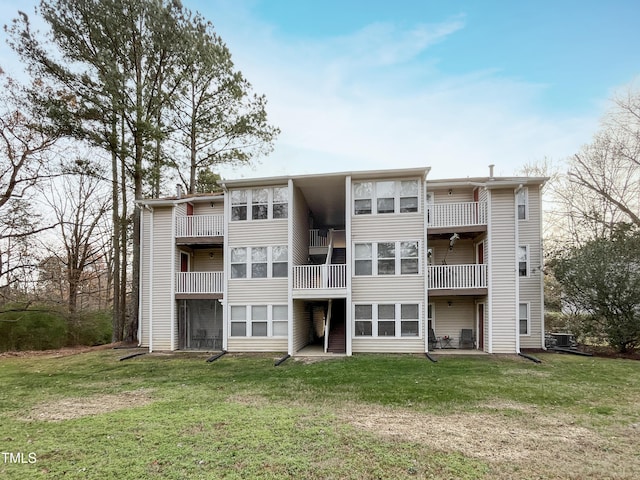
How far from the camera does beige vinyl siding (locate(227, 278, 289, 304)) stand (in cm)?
1409

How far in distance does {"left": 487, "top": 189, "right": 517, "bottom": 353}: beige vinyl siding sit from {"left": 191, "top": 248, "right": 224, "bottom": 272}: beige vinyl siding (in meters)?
11.8

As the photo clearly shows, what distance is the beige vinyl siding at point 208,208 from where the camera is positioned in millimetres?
15768

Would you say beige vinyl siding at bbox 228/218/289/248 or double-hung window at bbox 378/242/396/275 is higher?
beige vinyl siding at bbox 228/218/289/248

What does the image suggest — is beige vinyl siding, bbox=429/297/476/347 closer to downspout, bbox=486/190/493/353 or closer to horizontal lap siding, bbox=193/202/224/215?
downspout, bbox=486/190/493/353

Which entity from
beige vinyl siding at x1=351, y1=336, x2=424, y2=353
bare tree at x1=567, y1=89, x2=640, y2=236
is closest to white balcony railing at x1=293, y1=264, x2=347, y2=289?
beige vinyl siding at x1=351, y1=336, x2=424, y2=353

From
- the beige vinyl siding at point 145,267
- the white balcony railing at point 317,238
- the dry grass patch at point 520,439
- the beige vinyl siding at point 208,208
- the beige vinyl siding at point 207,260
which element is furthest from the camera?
the white balcony railing at point 317,238

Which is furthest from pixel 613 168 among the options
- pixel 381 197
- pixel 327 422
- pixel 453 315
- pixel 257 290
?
pixel 327 422

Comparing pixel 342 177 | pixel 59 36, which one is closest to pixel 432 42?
Answer: pixel 342 177

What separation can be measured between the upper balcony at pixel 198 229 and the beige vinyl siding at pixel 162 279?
43 cm

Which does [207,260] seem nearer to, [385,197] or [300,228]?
[300,228]

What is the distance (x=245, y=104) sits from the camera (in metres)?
19.0

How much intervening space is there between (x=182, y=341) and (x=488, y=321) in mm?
12847

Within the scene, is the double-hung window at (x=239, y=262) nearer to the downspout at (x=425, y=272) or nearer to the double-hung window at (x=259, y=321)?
the double-hung window at (x=259, y=321)

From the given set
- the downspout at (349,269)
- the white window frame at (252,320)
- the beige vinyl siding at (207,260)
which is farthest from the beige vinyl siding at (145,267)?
the downspout at (349,269)
